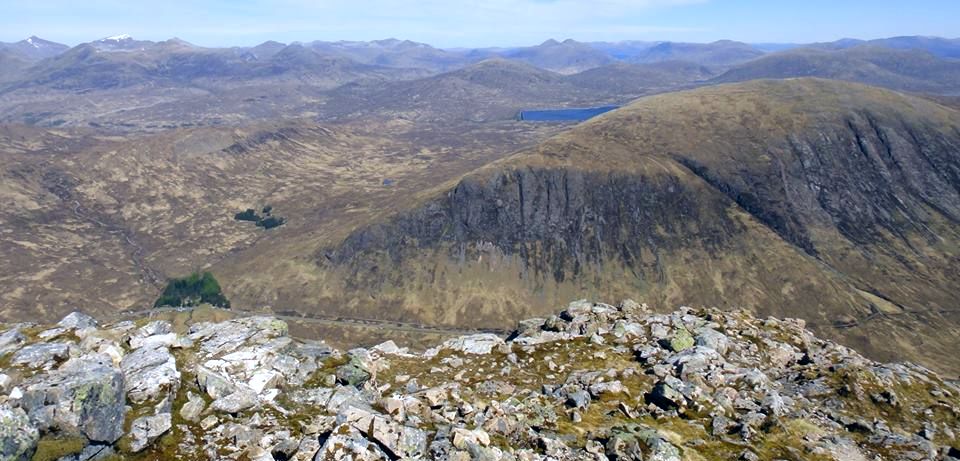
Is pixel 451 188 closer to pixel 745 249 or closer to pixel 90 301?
pixel 745 249

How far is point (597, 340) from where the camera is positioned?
4159 centimetres

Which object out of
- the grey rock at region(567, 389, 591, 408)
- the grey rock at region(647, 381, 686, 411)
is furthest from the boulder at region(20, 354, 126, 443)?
the grey rock at region(647, 381, 686, 411)

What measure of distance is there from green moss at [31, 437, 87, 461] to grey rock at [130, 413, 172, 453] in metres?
1.76

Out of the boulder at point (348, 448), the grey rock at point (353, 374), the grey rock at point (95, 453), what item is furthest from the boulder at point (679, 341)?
the grey rock at point (95, 453)

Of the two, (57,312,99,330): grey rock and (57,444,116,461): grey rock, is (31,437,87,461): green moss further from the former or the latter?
(57,312,99,330): grey rock

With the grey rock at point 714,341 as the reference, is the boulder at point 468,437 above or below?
above

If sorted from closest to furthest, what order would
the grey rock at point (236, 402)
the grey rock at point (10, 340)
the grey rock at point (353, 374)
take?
the grey rock at point (236, 402) → the grey rock at point (10, 340) → the grey rock at point (353, 374)

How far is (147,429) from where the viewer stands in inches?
864

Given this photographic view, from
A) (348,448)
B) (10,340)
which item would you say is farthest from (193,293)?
(348,448)

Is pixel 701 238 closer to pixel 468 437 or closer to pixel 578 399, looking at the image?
pixel 578 399

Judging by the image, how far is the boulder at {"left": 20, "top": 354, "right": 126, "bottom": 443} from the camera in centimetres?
2066

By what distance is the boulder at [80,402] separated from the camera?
813 inches

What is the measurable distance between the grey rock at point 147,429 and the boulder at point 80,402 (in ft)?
1.82

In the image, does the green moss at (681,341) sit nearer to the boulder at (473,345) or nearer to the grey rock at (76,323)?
the boulder at (473,345)
